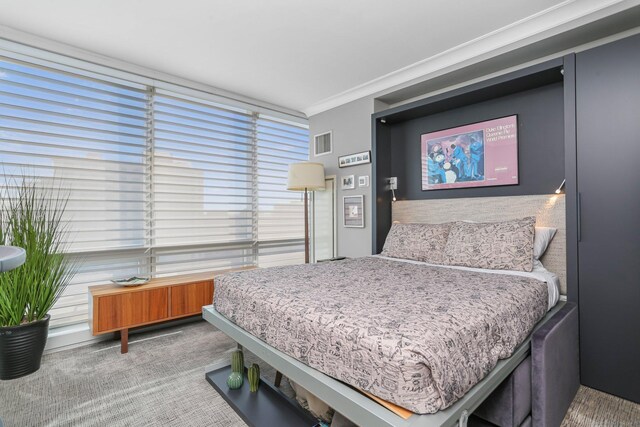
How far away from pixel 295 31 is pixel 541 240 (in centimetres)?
267

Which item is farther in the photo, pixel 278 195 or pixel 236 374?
pixel 278 195

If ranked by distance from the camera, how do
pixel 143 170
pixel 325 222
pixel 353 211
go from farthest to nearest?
1. pixel 325 222
2. pixel 353 211
3. pixel 143 170

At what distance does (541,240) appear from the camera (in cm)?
263

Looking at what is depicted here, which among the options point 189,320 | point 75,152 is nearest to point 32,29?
point 75,152

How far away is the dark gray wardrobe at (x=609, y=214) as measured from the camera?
210 cm

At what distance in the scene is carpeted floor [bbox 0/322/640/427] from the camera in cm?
188

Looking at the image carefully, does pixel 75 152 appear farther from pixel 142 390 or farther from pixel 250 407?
pixel 250 407

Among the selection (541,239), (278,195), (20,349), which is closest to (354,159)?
(278,195)

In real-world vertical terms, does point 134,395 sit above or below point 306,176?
below

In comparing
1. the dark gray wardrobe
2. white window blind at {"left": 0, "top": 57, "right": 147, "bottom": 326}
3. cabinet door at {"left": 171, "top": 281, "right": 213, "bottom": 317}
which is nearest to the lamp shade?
cabinet door at {"left": 171, "top": 281, "right": 213, "bottom": 317}

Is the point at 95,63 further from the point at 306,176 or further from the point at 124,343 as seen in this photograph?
the point at 124,343

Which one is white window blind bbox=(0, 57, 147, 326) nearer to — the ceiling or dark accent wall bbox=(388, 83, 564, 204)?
the ceiling

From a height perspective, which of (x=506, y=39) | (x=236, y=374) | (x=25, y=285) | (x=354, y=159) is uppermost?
(x=506, y=39)

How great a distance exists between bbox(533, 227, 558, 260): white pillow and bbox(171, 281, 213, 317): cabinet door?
3020 mm
